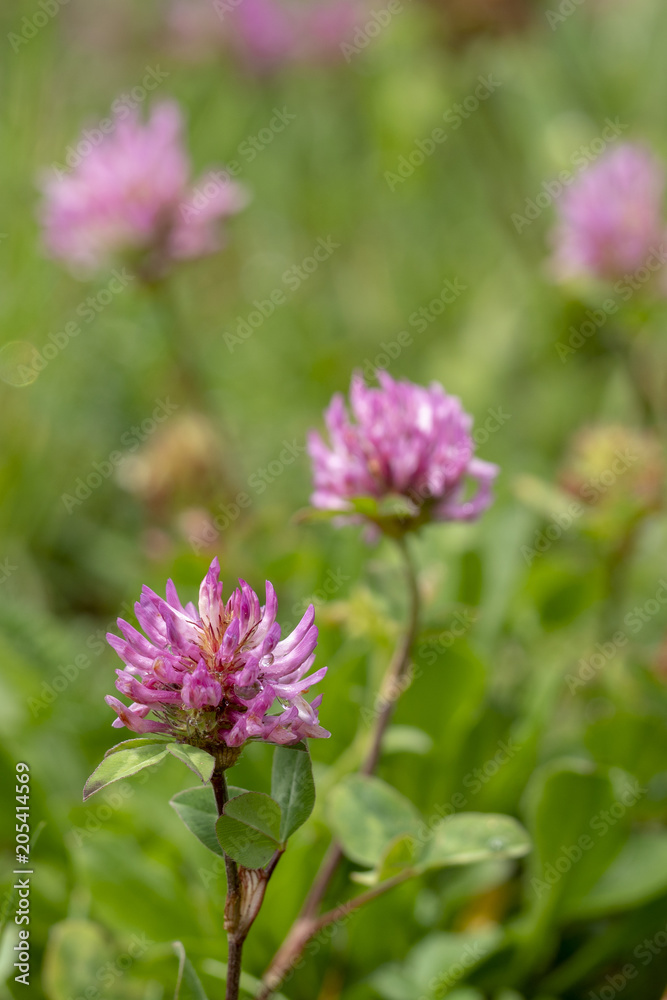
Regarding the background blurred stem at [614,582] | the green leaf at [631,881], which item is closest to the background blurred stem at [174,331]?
the background blurred stem at [614,582]

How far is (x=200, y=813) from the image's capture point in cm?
102

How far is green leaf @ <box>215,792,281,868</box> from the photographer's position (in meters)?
0.94

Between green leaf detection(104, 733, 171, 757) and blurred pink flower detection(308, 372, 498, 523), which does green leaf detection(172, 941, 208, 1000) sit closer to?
green leaf detection(104, 733, 171, 757)

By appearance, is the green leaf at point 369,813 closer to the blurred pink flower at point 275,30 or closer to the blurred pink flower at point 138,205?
the blurred pink flower at point 138,205

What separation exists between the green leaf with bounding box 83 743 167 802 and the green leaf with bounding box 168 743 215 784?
1 centimetres

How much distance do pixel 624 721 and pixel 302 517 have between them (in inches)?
27.5

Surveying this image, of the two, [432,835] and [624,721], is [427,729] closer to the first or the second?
[624,721]

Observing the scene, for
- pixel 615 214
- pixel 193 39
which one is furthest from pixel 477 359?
pixel 193 39

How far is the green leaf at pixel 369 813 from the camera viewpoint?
52.1 inches

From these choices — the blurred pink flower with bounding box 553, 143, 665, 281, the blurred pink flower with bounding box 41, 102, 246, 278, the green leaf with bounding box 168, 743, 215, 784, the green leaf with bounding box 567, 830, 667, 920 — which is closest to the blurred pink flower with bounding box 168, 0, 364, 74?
the blurred pink flower with bounding box 41, 102, 246, 278

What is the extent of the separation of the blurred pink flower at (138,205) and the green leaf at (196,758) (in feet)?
6.08

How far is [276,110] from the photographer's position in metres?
4.95

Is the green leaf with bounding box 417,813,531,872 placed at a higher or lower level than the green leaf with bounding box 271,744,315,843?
higher

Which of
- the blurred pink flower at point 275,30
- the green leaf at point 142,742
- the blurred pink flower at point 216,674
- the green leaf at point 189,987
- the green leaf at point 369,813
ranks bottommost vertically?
the green leaf at point 189,987
